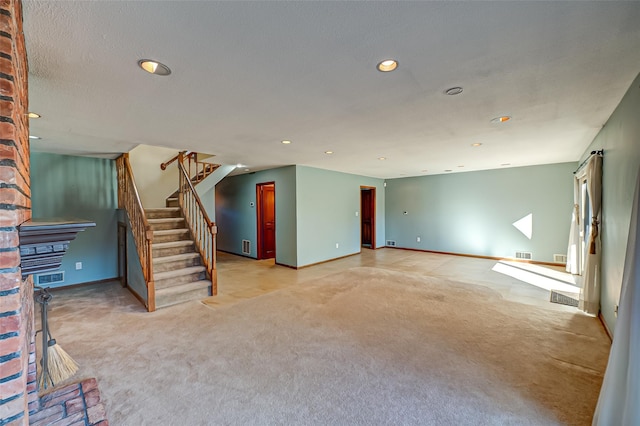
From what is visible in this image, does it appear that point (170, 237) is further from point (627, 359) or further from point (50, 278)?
point (627, 359)

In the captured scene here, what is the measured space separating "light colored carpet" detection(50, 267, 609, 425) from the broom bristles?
0.11 m

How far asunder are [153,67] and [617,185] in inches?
167

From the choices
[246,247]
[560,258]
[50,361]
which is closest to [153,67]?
[50,361]

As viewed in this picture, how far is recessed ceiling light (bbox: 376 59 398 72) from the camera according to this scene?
5.96 ft

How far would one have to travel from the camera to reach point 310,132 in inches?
137

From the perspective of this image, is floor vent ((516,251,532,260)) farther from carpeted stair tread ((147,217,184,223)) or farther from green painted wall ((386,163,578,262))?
carpeted stair tread ((147,217,184,223))

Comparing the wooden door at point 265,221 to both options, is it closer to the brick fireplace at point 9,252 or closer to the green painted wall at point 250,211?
the green painted wall at point 250,211

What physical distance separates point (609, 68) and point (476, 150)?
2.72 m

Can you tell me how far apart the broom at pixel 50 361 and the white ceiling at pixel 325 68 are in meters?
1.68

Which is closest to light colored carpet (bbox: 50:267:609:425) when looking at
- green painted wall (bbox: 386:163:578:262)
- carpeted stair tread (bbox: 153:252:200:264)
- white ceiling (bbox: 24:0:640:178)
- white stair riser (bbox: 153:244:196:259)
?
carpeted stair tread (bbox: 153:252:200:264)

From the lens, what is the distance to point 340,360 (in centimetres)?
244

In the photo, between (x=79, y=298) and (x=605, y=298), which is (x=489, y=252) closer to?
(x=605, y=298)

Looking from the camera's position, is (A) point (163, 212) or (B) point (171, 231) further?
(A) point (163, 212)

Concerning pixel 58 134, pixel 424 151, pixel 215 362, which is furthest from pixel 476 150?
pixel 58 134
